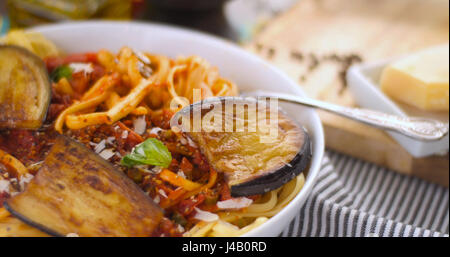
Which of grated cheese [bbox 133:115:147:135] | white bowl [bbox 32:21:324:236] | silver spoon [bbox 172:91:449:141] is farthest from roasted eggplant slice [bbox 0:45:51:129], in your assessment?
silver spoon [bbox 172:91:449:141]

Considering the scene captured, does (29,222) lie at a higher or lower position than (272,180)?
lower

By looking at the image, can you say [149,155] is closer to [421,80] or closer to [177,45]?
[177,45]

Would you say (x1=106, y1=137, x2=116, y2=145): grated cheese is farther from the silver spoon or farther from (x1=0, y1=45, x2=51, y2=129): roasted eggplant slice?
the silver spoon

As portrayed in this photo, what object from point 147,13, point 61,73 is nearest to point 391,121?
point 61,73

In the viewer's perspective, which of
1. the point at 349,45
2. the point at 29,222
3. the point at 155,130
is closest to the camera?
the point at 29,222

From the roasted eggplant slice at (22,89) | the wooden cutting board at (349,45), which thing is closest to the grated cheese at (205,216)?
the roasted eggplant slice at (22,89)

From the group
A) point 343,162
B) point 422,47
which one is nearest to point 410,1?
point 422,47
